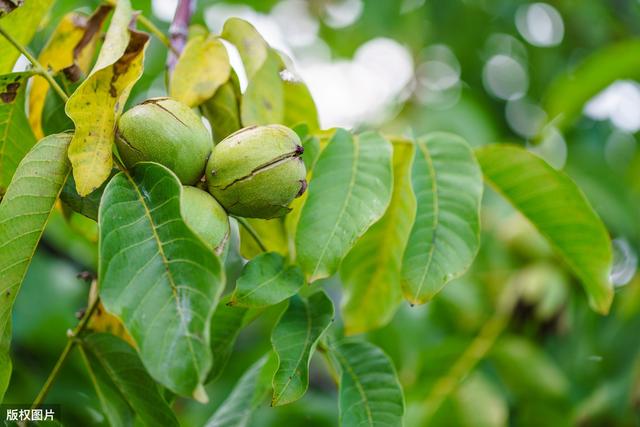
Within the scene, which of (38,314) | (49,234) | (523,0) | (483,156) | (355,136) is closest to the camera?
(355,136)

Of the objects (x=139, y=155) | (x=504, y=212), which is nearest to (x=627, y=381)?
(x=504, y=212)

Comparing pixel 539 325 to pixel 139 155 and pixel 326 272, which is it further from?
pixel 139 155

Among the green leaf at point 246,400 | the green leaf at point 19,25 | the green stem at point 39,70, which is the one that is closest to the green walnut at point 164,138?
the green stem at point 39,70

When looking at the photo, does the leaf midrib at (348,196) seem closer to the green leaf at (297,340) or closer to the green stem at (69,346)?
the green leaf at (297,340)

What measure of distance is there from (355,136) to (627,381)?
1.58 m

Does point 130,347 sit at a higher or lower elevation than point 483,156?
lower

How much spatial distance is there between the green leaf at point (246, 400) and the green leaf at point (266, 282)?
0.30m

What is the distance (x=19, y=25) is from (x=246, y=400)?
89 cm

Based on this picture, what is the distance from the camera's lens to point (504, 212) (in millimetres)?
2998

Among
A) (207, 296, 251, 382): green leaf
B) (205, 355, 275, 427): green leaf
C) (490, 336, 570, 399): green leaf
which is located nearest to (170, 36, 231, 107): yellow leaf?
(207, 296, 251, 382): green leaf

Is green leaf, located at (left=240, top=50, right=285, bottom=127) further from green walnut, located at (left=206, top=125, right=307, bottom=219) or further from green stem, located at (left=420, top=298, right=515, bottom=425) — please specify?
green stem, located at (left=420, top=298, right=515, bottom=425)

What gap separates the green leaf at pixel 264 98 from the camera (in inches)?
54.2

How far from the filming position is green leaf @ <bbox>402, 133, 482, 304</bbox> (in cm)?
120

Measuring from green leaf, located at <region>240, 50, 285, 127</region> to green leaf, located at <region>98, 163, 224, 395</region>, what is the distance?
372 mm
